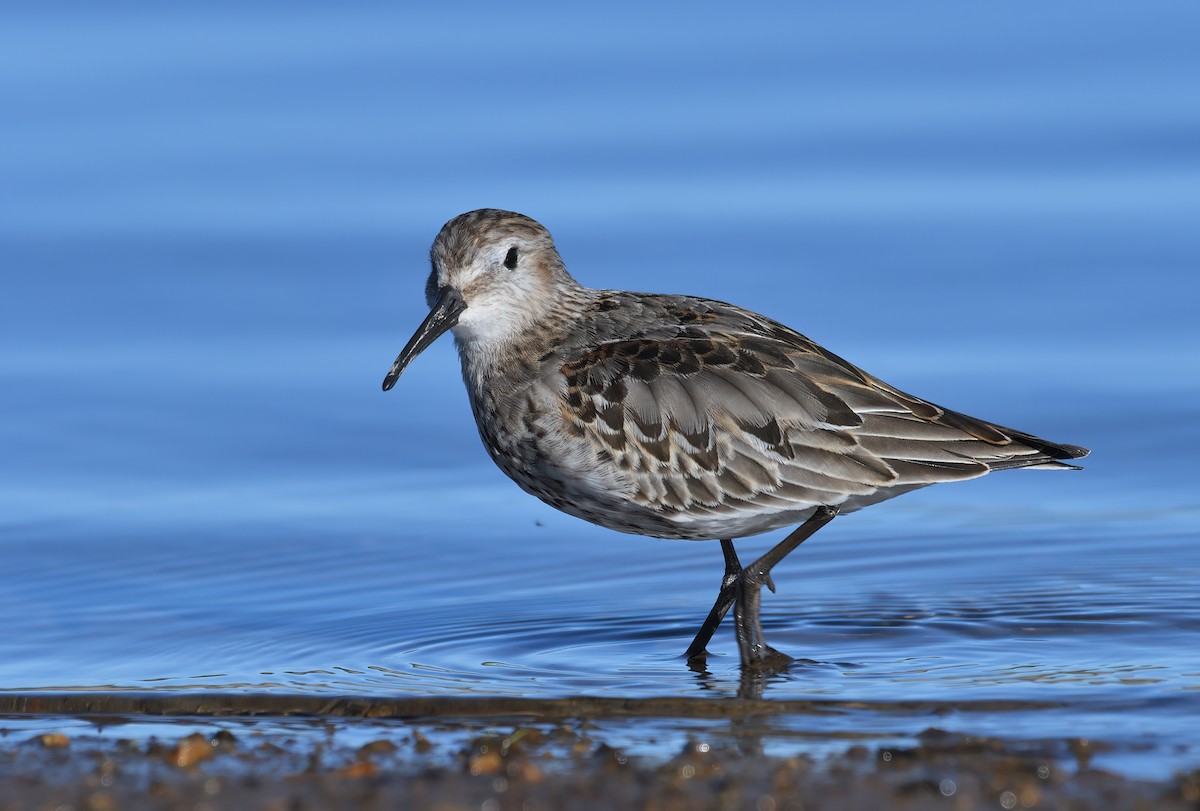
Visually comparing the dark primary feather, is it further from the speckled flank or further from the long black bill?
the long black bill

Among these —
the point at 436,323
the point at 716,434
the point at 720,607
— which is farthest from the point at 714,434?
the point at 436,323

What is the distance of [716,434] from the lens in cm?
881

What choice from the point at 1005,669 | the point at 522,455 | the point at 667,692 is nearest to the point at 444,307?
the point at 522,455

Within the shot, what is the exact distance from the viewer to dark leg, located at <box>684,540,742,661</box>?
9.09 metres

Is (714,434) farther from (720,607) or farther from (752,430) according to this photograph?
(720,607)

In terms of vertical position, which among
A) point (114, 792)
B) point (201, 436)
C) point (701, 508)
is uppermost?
point (201, 436)

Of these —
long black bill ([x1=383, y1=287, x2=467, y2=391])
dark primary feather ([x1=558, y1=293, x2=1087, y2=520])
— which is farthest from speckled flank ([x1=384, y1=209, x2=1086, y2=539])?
long black bill ([x1=383, y1=287, x2=467, y2=391])

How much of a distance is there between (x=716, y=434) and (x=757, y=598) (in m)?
0.82

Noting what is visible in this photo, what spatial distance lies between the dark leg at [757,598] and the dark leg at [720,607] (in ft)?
0.35

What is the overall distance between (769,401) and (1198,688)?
2.21 meters

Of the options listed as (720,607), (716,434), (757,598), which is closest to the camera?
(716,434)

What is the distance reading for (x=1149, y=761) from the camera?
6633 mm

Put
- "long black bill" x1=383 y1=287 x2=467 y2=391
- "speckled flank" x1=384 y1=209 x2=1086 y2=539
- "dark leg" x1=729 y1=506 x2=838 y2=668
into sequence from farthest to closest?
"long black bill" x1=383 y1=287 x2=467 y2=391
"dark leg" x1=729 y1=506 x2=838 y2=668
"speckled flank" x1=384 y1=209 x2=1086 y2=539

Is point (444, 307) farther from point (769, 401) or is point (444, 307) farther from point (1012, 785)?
point (1012, 785)
